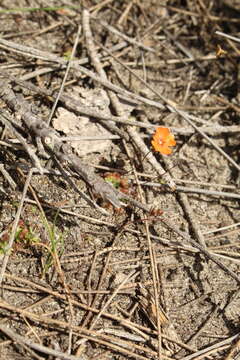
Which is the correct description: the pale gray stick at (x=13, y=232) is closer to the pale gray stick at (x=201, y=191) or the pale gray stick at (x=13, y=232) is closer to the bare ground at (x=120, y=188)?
the bare ground at (x=120, y=188)

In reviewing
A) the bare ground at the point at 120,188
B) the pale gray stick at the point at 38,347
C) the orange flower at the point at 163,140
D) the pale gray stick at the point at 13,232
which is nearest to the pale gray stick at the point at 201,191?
the bare ground at the point at 120,188

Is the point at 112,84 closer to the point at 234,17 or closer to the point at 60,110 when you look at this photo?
the point at 60,110

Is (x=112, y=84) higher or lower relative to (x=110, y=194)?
higher

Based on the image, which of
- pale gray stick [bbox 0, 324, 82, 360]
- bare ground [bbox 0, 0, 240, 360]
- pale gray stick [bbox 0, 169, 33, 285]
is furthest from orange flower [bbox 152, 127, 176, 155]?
pale gray stick [bbox 0, 324, 82, 360]

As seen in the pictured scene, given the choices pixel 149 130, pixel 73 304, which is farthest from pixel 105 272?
pixel 149 130

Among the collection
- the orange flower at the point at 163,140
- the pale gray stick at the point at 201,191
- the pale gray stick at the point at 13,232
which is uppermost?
the orange flower at the point at 163,140
